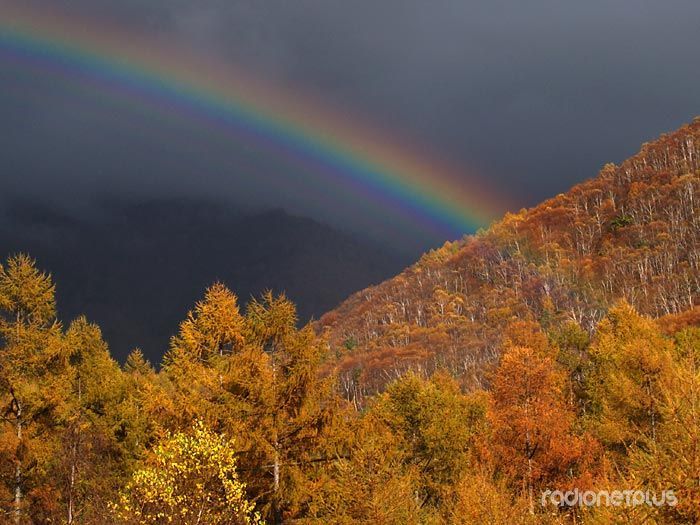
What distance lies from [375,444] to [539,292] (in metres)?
139

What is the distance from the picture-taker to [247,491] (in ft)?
63.6

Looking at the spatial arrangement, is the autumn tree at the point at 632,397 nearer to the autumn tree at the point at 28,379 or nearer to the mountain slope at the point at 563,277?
the autumn tree at the point at 28,379

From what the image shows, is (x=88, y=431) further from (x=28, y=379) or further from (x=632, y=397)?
(x=632, y=397)

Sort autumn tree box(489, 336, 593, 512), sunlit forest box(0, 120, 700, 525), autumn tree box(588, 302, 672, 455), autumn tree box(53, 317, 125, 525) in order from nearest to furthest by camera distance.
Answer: sunlit forest box(0, 120, 700, 525), autumn tree box(489, 336, 593, 512), autumn tree box(53, 317, 125, 525), autumn tree box(588, 302, 672, 455)

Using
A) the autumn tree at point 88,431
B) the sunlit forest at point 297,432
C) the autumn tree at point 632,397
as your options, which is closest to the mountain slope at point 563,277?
the autumn tree at point 88,431

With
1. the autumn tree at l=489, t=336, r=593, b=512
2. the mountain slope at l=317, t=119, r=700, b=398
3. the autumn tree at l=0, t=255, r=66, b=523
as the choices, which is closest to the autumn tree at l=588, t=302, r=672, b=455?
the autumn tree at l=489, t=336, r=593, b=512

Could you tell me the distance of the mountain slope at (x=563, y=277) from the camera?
12300cm

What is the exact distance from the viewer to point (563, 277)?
148 metres

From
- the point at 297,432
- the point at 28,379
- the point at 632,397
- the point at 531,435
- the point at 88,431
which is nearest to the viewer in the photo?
the point at 297,432

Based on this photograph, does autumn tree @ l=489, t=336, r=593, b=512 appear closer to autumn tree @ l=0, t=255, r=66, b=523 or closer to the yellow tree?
the yellow tree

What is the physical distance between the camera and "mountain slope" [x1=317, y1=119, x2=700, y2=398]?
4843 inches

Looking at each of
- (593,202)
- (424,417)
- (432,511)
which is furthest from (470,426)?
(593,202)

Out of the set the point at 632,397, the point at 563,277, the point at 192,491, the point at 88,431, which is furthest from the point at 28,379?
the point at 563,277

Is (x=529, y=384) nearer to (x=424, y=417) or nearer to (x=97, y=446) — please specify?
(x=424, y=417)
